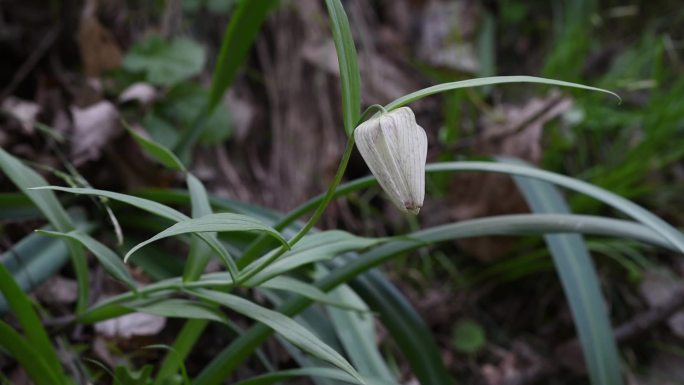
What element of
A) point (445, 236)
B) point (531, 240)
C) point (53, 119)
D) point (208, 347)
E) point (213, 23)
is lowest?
point (208, 347)

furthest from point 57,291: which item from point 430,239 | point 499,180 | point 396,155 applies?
point 499,180

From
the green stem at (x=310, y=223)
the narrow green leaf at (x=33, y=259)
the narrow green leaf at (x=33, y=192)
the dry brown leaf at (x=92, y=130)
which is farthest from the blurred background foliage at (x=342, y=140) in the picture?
the green stem at (x=310, y=223)

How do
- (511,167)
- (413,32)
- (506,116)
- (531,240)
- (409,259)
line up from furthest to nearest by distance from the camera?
(413,32), (506,116), (409,259), (531,240), (511,167)

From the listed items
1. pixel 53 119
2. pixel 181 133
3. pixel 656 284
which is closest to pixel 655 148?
pixel 656 284

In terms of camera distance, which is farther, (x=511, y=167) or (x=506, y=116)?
(x=506, y=116)

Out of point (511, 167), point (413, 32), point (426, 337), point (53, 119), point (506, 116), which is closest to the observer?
point (511, 167)

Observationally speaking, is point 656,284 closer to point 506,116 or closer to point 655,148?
point 655,148

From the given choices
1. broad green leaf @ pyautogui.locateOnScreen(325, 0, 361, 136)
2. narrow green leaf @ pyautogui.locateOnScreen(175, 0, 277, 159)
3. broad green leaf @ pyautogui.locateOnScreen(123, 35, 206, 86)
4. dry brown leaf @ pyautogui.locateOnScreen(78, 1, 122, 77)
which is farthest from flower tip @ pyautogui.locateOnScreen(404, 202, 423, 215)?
dry brown leaf @ pyautogui.locateOnScreen(78, 1, 122, 77)
